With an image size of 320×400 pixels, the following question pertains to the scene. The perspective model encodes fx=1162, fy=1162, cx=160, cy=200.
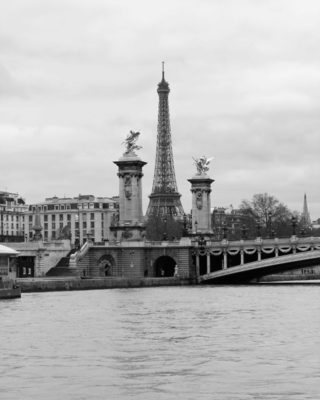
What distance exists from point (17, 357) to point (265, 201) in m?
65.9

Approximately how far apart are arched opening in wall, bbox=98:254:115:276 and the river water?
23.7m

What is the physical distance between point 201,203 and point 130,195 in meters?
9.99

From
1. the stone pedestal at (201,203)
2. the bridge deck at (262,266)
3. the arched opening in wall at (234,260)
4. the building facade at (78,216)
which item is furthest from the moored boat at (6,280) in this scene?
the building facade at (78,216)

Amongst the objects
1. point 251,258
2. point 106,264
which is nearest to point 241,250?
point 251,258

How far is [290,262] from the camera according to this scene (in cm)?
6288

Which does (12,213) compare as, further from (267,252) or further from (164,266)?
(267,252)

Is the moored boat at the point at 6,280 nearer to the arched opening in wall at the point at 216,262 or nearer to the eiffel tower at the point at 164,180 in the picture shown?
the arched opening in wall at the point at 216,262

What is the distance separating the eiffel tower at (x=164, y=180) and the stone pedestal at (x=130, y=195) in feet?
121

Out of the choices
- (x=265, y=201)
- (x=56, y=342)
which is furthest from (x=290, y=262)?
(x=56, y=342)

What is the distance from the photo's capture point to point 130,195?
69438 millimetres

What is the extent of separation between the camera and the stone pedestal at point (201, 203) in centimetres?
7806

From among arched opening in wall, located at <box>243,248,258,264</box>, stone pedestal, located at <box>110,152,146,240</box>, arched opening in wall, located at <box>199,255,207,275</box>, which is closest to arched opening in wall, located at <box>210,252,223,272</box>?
arched opening in wall, located at <box>199,255,207,275</box>

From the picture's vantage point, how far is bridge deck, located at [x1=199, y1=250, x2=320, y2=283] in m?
62.1

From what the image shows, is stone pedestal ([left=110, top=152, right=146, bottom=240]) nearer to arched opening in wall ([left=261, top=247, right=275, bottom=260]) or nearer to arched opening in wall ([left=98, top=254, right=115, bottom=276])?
arched opening in wall ([left=98, top=254, right=115, bottom=276])
